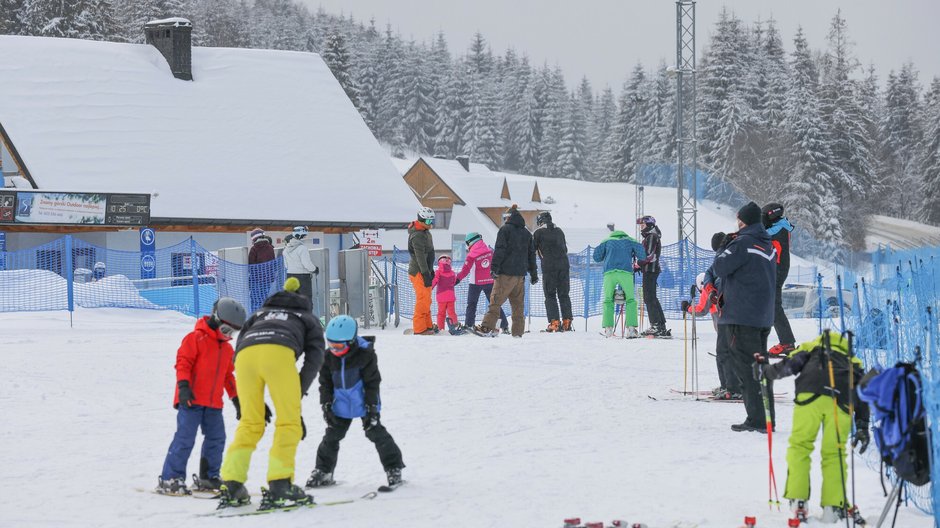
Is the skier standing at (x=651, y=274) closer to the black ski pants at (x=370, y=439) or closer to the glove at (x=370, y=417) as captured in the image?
the black ski pants at (x=370, y=439)

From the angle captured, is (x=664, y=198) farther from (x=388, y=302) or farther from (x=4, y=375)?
(x=4, y=375)

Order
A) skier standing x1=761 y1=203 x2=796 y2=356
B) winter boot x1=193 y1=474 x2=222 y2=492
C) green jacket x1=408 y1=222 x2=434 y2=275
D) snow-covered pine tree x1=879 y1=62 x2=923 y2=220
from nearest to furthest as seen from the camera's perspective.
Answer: winter boot x1=193 y1=474 x2=222 y2=492, skier standing x1=761 y1=203 x2=796 y2=356, green jacket x1=408 y1=222 x2=434 y2=275, snow-covered pine tree x1=879 y1=62 x2=923 y2=220

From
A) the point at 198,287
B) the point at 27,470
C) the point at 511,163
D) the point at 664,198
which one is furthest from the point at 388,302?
the point at 511,163

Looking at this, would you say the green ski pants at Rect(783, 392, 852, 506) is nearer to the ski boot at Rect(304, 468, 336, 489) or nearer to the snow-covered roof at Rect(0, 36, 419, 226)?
the ski boot at Rect(304, 468, 336, 489)

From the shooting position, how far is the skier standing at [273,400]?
292 inches

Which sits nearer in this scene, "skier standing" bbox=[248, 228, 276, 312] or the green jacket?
the green jacket

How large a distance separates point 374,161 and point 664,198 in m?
39.8

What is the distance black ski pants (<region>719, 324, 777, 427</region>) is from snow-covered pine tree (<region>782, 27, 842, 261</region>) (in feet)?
192

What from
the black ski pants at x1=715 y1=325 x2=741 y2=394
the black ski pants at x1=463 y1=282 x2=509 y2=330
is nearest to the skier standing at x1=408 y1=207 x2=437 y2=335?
the black ski pants at x1=463 y1=282 x2=509 y2=330

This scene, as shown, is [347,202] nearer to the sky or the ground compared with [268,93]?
nearer to the ground

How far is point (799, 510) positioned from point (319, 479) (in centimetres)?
320

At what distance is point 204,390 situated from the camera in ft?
26.6

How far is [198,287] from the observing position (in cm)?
1962

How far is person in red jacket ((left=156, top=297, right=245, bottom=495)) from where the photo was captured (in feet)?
26.2
